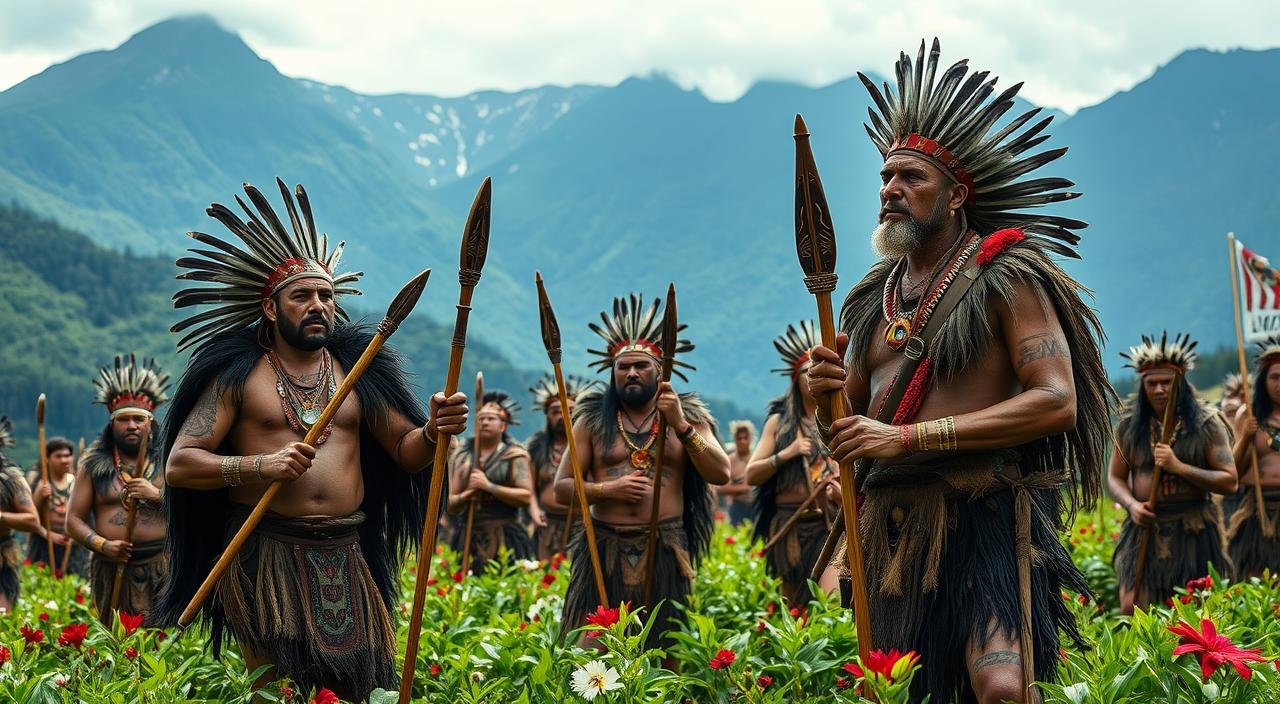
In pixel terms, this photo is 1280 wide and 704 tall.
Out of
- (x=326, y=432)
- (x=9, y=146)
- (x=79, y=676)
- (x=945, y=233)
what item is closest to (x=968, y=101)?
(x=945, y=233)

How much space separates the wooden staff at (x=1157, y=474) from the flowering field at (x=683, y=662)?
621mm

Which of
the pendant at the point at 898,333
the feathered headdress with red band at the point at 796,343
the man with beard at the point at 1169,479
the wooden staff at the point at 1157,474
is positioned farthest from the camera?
the feathered headdress with red band at the point at 796,343

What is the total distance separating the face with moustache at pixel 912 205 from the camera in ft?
16.4

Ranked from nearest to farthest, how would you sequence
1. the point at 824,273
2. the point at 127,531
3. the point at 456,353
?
the point at 824,273 < the point at 456,353 < the point at 127,531

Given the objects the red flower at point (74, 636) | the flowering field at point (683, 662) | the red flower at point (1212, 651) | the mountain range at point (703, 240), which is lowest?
the flowering field at point (683, 662)

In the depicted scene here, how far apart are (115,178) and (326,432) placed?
175436mm

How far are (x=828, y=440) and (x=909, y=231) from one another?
826 millimetres

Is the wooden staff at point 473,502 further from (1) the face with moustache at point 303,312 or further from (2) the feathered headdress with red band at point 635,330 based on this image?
(1) the face with moustache at point 303,312

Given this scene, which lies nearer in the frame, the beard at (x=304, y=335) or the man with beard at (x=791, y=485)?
the beard at (x=304, y=335)

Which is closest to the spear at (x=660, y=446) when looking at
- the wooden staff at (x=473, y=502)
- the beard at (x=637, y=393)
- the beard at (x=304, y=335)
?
the beard at (x=637, y=393)

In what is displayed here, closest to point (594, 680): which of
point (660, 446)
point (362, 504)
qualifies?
point (362, 504)

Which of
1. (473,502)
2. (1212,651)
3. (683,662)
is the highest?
(473,502)

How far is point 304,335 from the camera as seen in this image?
6047mm

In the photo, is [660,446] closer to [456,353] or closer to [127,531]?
[456,353]
